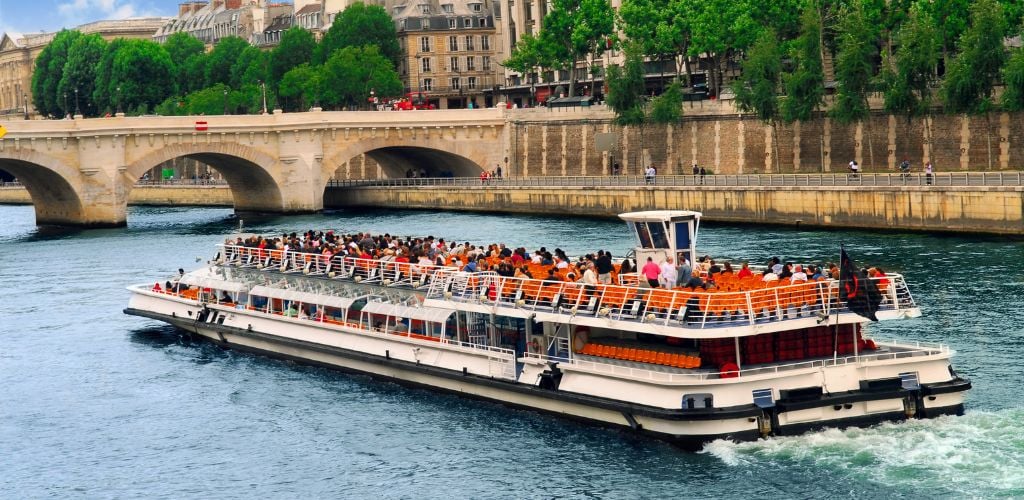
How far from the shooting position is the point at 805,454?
110ft

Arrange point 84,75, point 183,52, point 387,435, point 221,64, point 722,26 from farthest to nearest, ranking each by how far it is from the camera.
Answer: point 183,52, point 84,75, point 221,64, point 722,26, point 387,435

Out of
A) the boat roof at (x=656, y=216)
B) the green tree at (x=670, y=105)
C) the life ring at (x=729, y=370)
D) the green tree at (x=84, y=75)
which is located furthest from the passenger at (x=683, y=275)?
the green tree at (x=84, y=75)

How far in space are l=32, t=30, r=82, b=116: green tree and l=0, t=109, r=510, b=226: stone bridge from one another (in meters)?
80.7

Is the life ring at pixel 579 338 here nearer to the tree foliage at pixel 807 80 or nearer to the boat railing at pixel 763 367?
the boat railing at pixel 763 367

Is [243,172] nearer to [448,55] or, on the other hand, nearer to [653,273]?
[448,55]

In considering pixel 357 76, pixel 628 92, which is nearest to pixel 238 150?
pixel 628 92

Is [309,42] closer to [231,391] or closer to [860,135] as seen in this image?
[860,135]

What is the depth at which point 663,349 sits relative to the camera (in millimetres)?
35938

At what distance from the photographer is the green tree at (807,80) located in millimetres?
86125

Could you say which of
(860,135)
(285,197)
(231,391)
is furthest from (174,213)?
(231,391)

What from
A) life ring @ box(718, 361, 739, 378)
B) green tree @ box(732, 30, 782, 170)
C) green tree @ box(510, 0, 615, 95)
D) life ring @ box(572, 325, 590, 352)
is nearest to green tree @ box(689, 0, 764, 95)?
green tree @ box(732, 30, 782, 170)

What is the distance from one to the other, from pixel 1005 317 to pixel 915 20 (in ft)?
120

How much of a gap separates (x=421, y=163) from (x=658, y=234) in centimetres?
8339

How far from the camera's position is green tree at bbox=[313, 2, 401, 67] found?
15100 centimetres
